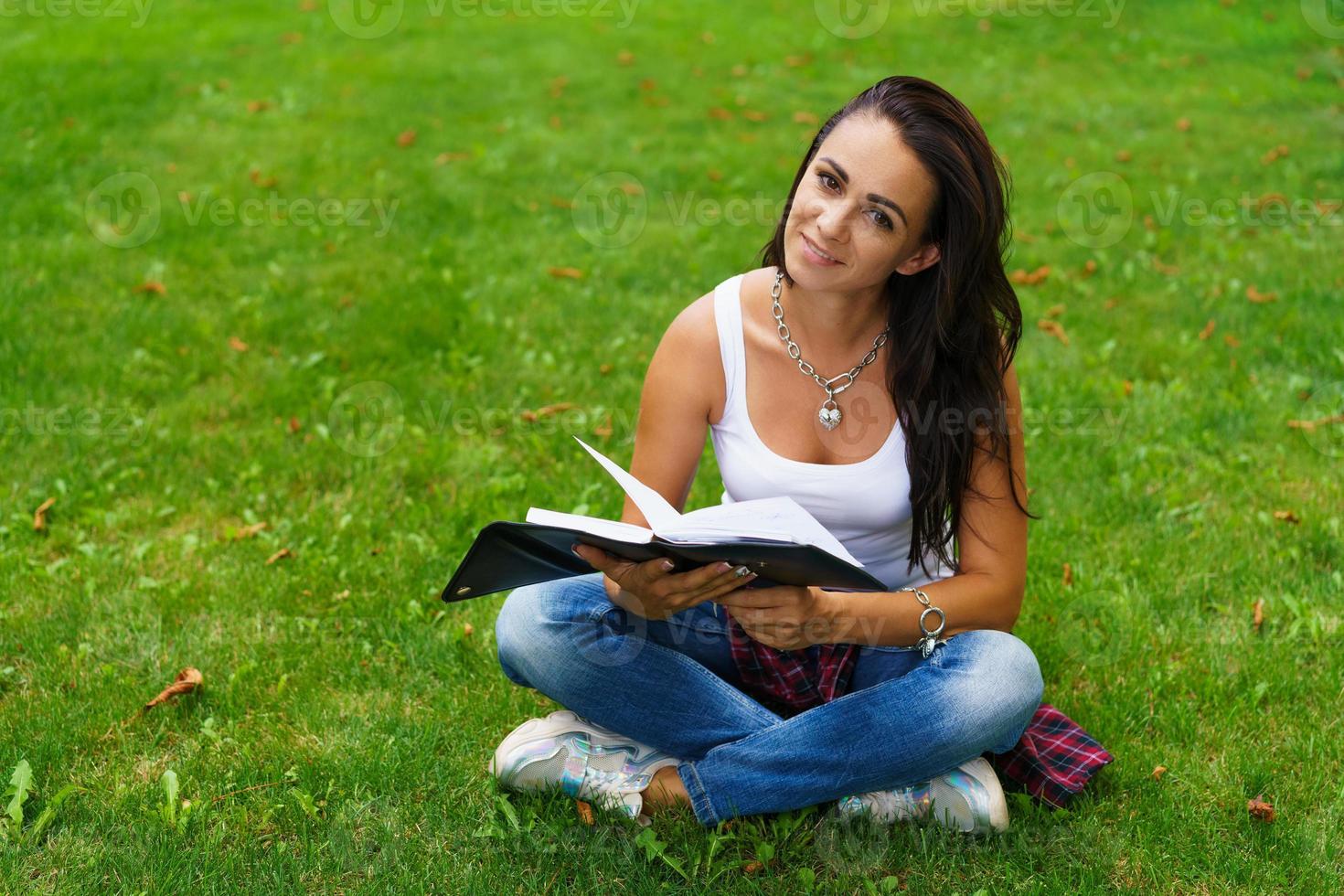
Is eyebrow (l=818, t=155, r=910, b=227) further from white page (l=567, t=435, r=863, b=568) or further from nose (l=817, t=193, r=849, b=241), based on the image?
white page (l=567, t=435, r=863, b=568)

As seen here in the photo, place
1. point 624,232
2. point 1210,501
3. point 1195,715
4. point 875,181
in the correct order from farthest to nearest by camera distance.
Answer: point 624,232, point 1210,501, point 1195,715, point 875,181

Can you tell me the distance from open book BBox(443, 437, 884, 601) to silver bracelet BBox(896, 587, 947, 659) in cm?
41

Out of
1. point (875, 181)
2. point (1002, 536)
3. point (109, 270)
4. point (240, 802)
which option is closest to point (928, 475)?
point (1002, 536)

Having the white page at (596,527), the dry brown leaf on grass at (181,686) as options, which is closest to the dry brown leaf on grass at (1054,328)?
the white page at (596,527)

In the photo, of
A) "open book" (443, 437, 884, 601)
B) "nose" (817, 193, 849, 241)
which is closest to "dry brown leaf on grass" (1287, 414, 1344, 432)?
"nose" (817, 193, 849, 241)

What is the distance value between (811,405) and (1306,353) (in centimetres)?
353

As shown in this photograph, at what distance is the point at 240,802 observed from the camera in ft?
9.85

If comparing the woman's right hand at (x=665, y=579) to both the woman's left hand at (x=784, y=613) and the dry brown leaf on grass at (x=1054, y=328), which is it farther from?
the dry brown leaf on grass at (x=1054, y=328)

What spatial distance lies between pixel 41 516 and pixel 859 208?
3.16 m

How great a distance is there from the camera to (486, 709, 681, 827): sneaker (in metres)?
3.00

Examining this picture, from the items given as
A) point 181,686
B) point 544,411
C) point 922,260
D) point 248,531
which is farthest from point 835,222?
point 544,411

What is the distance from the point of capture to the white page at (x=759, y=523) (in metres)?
2.33

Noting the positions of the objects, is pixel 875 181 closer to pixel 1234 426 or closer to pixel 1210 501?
pixel 1210 501

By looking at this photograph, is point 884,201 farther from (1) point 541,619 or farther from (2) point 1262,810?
(2) point 1262,810
